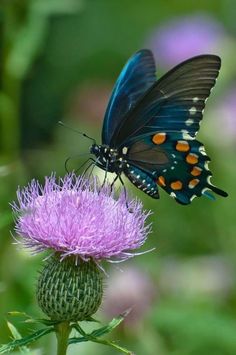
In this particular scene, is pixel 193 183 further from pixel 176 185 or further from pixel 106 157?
pixel 106 157

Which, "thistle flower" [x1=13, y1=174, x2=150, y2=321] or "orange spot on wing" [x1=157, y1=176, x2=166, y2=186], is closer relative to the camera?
"thistle flower" [x1=13, y1=174, x2=150, y2=321]

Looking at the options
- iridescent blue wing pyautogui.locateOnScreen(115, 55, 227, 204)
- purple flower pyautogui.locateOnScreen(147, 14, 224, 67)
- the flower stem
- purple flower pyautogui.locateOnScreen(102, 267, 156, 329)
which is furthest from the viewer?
purple flower pyautogui.locateOnScreen(147, 14, 224, 67)

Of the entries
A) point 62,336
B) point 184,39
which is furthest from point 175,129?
point 184,39

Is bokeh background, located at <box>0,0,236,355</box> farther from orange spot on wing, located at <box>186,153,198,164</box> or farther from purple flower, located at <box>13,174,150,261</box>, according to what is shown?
orange spot on wing, located at <box>186,153,198,164</box>

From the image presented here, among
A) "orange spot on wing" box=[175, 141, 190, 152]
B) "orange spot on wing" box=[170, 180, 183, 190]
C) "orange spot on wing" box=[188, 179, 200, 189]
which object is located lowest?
"orange spot on wing" box=[170, 180, 183, 190]

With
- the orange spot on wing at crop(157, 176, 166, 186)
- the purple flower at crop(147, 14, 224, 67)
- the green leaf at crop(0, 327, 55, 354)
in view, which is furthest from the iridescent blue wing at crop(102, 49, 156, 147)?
the purple flower at crop(147, 14, 224, 67)

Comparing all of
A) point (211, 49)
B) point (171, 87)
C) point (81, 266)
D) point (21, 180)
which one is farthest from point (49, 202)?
point (211, 49)

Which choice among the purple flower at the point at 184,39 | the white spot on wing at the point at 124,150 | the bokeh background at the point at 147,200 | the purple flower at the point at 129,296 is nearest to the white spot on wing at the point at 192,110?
the white spot on wing at the point at 124,150

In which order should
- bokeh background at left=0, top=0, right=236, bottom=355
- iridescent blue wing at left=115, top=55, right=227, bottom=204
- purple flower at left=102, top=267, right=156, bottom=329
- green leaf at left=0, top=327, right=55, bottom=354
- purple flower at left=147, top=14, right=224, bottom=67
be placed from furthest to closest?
purple flower at left=147, top=14, right=224, bottom=67 < purple flower at left=102, top=267, right=156, bottom=329 < bokeh background at left=0, top=0, right=236, bottom=355 < iridescent blue wing at left=115, top=55, right=227, bottom=204 < green leaf at left=0, top=327, right=55, bottom=354
